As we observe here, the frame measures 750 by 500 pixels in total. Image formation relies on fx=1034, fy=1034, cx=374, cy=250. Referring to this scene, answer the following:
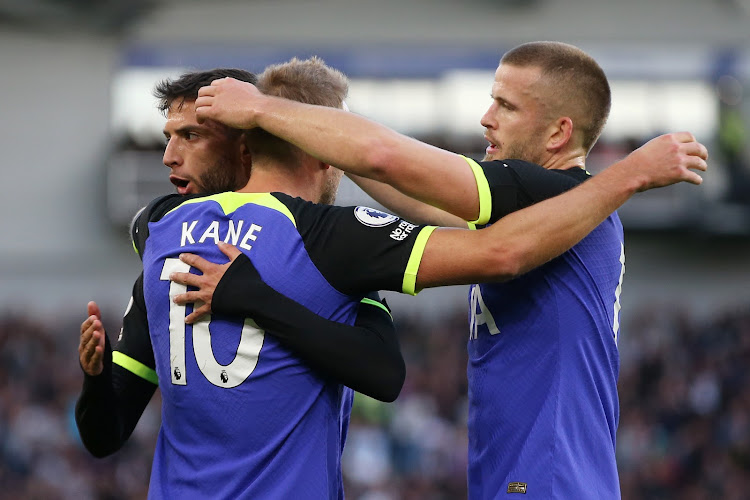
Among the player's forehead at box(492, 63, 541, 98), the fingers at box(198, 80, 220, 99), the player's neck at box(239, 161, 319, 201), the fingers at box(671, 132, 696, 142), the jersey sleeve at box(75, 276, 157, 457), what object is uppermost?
the player's forehead at box(492, 63, 541, 98)

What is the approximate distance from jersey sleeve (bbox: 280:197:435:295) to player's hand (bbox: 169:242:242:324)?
0.24 metres

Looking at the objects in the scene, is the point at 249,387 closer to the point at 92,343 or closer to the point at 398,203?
the point at 92,343

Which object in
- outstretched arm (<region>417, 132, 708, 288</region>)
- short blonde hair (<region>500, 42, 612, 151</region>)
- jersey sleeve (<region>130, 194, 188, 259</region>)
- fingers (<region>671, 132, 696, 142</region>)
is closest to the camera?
outstretched arm (<region>417, 132, 708, 288</region>)

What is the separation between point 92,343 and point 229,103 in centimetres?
88

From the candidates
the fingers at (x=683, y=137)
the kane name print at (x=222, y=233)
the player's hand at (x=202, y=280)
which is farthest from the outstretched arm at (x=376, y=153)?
the fingers at (x=683, y=137)

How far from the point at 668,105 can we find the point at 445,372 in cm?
923

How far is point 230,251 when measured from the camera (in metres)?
3.11

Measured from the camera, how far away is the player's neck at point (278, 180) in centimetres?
326

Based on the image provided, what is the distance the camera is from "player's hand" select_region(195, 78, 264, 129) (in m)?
3.14

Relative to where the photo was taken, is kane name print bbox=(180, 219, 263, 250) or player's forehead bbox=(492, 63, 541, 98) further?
player's forehead bbox=(492, 63, 541, 98)

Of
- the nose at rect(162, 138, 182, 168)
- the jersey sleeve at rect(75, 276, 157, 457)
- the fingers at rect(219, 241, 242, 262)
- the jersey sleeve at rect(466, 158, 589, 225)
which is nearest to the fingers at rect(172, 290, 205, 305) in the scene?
the fingers at rect(219, 241, 242, 262)

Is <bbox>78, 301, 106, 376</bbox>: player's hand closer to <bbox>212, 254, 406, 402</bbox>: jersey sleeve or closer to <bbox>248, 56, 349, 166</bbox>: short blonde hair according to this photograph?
<bbox>212, 254, 406, 402</bbox>: jersey sleeve

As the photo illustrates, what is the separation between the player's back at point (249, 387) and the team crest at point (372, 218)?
188mm

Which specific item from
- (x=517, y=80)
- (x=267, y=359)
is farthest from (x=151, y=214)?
(x=517, y=80)
